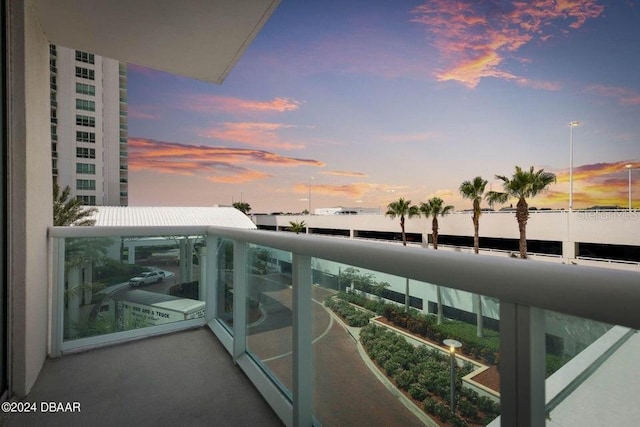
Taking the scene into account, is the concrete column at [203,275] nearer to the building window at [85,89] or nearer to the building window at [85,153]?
the building window at [85,153]

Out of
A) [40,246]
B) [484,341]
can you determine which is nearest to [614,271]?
[484,341]

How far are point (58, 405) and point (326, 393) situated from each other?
1713mm

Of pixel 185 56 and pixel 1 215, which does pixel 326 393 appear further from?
pixel 185 56

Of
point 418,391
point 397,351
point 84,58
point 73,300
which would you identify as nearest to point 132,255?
point 73,300

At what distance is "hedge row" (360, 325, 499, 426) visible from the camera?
2.83 feet

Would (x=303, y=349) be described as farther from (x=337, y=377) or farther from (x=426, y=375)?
(x=426, y=375)

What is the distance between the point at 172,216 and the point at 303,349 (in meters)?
18.9

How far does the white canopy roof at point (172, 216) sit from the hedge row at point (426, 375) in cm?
1617

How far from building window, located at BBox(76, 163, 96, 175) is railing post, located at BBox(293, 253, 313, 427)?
4495cm

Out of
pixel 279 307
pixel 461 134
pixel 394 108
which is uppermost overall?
pixel 394 108

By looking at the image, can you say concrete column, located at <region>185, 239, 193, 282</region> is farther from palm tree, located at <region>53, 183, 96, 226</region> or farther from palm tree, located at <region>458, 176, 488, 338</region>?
palm tree, located at <region>458, 176, 488, 338</region>

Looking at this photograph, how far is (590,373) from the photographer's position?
25.0 inches

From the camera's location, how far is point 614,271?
1.67 ft

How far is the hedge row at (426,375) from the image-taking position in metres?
0.86
